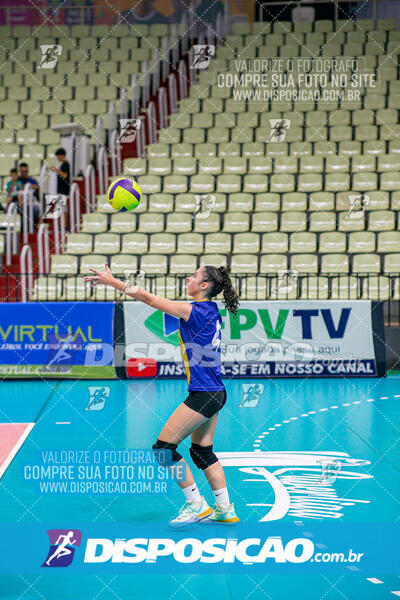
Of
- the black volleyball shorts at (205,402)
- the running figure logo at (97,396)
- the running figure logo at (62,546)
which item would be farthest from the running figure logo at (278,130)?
the running figure logo at (62,546)

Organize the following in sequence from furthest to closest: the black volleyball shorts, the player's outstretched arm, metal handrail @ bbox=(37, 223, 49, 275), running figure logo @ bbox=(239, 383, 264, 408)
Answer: metal handrail @ bbox=(37, 223, 49, 275) → running figure logo @ bbox=(239, 383, 264, 408) → the black volleyball shorts → the player's outstretched arm

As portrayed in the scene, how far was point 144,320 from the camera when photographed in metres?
14.8

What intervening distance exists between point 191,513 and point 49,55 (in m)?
17.1

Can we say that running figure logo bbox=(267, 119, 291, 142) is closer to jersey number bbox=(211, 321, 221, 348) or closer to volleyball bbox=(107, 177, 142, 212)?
volleyball bbox=(107, 177, 142, 212)

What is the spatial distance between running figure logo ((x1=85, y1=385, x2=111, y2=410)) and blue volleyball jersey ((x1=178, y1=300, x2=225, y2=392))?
5510 millimetres

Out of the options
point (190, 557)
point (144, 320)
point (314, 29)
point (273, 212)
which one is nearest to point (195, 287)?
point (190, 557)

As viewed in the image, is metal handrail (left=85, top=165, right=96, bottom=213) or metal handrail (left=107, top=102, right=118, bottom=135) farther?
metal handrail (left=107, top=102, right=118, bottom=135)

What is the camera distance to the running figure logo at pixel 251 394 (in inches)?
485

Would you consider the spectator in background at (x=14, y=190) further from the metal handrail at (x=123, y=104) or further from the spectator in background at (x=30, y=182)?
the metal handrail at (x=123, y=104)

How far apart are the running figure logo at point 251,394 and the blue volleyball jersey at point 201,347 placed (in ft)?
17.9

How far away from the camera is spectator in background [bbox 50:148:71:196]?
18.1m

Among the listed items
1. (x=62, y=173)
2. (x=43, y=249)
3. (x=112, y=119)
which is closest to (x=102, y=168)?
(x=112, y=119)

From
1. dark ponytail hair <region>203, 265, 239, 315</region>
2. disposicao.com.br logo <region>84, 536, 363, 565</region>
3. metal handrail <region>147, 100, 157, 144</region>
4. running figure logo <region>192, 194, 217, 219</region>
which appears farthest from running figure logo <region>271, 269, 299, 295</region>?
disposicao.com.br logo <region>84, 536, 363, 565</region>

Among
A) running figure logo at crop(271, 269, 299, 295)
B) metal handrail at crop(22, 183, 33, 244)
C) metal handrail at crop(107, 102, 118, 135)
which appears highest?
metal handrail at crop(107, 102, 118, 135)
